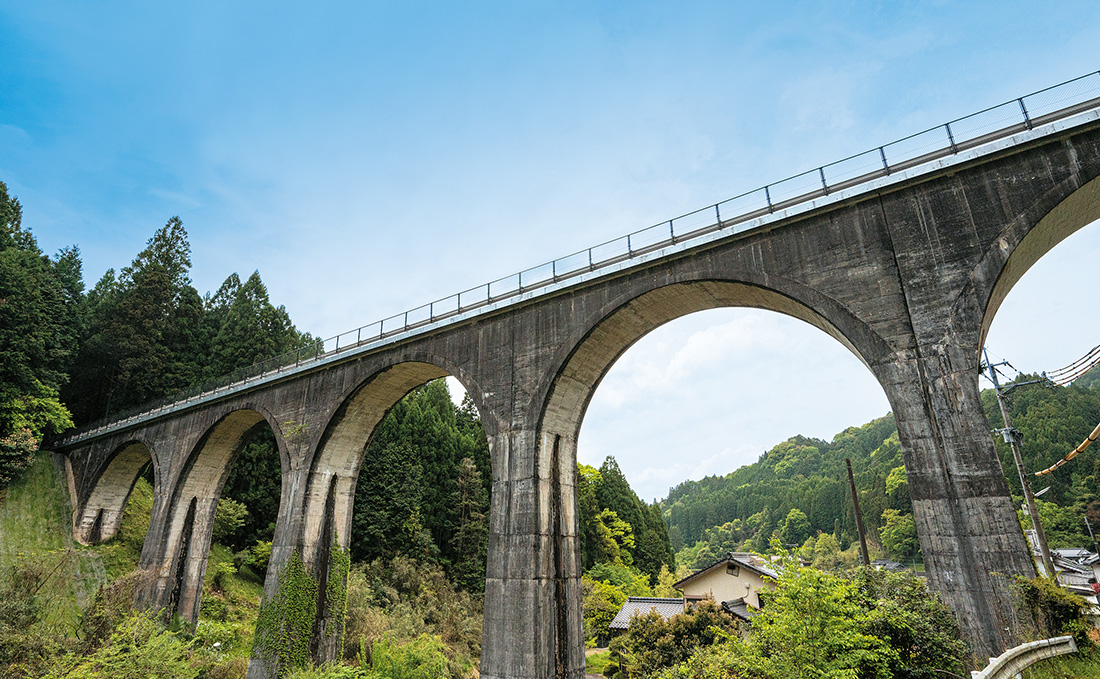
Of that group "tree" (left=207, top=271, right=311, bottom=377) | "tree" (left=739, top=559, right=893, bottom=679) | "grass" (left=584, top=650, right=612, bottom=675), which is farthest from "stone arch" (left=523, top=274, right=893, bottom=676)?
"tree" (left=207, top=271, right=311, bottom=377)

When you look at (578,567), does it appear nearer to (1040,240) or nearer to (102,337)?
(1040,240)

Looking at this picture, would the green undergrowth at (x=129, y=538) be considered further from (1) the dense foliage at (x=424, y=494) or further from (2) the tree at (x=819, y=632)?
(2) the tree at (x=819, y=632)

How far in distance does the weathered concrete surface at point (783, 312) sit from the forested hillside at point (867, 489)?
125 inches

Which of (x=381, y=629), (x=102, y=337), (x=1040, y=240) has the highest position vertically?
(x=102, y=337)

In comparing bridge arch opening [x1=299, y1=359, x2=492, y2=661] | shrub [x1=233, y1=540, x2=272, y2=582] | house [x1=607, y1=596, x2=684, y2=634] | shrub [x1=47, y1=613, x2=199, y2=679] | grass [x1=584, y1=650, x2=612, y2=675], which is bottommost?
grass [x1=584, y1=650, x2=612, y2=675]

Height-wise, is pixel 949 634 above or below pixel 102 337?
below

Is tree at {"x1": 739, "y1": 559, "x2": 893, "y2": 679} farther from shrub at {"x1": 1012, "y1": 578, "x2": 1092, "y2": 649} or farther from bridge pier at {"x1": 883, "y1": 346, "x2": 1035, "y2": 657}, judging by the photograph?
shrub at {"x1": 1012, "y1": 578, "x2": 1092, "y2": 649}

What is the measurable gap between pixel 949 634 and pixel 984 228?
6.54 m

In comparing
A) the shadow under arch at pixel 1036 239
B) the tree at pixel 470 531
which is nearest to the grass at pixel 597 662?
the tree at pixel 470 531

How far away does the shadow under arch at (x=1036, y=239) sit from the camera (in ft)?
31.0

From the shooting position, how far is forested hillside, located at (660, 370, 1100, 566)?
45.1 metres

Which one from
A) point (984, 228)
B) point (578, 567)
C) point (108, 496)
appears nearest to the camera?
point (984, 228)

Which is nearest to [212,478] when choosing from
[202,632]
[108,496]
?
[202,632]

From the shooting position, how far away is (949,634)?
8219 mm
